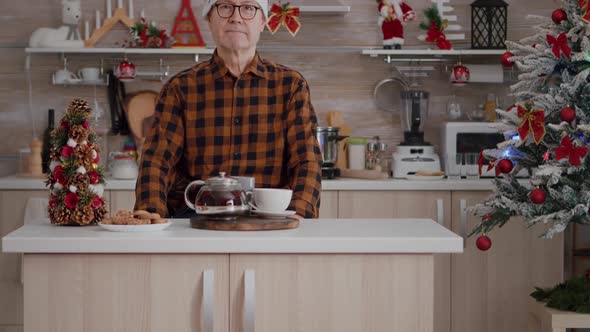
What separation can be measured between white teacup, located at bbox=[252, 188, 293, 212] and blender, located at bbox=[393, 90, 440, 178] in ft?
7.79

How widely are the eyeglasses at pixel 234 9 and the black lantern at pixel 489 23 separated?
2.27m

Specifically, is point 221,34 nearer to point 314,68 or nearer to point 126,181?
point 126,181

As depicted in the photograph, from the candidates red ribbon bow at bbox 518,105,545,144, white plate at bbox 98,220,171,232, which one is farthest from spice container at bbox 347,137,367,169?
white plate at bbox 98,220,171,232

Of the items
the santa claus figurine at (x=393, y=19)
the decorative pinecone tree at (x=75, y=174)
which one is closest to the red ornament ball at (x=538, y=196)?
the santa claus figurine at (x=393, y=19)

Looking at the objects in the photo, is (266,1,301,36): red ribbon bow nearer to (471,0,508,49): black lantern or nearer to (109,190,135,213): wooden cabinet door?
(471,0,508,49): black lantern

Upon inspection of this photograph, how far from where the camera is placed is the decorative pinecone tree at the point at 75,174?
2334mm

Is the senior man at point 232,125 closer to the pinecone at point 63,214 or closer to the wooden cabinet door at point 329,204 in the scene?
the pinecone at point 63,214

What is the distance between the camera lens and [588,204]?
11.3 feet

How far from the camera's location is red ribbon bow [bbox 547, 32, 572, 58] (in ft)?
11.4

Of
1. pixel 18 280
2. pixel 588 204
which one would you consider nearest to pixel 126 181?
pixel 18 280

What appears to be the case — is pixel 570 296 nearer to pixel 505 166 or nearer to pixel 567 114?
pixel 505 166

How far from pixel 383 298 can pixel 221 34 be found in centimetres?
113

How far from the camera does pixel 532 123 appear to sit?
351 centimetres

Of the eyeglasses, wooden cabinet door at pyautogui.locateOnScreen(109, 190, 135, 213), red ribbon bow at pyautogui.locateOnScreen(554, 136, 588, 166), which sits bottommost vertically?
wooden cabinet door at pyautogui.locateOnScreen(109, 190, 135, 213)
